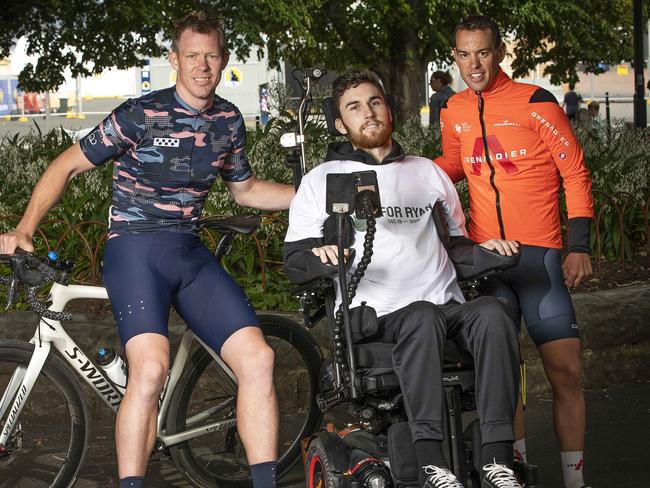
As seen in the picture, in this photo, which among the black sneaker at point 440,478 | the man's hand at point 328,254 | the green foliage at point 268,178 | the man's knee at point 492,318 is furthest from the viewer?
the green foliage at point 268,178

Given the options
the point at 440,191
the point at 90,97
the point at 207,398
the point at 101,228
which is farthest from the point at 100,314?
the point at 90,97

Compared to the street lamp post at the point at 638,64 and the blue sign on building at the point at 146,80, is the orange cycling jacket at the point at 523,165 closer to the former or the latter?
the street lamp post at the point at 638,64

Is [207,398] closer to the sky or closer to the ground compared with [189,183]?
closer to the ground

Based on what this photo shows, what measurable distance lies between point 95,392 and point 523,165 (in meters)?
2.09

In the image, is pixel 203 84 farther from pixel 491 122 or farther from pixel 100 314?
pixel 100 314

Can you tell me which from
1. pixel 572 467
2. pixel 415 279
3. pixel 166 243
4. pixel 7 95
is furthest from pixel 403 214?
pixel 7 95

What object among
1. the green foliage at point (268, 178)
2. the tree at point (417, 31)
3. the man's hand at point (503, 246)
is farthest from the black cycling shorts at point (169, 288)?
the tree at point (417, 31)

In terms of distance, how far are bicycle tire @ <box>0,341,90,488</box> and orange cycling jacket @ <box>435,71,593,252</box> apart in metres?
1.86

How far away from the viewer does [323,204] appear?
4.64 m

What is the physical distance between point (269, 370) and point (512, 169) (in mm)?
1295

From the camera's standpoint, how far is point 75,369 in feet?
16.4

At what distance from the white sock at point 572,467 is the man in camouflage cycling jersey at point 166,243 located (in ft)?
4.06

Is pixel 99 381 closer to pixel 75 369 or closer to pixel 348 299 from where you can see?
pixel 75 369

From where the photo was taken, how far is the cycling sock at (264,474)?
457cm
